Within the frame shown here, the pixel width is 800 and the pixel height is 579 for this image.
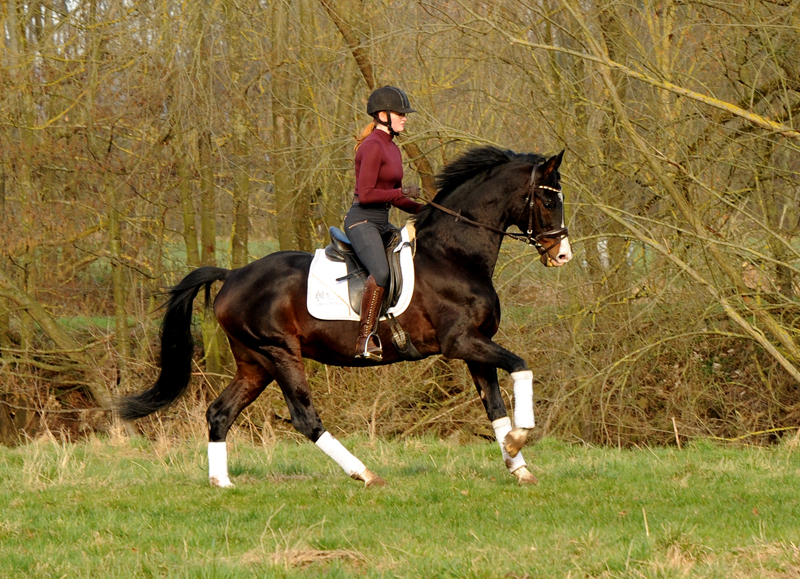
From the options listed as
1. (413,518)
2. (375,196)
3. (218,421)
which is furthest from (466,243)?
(218,421)

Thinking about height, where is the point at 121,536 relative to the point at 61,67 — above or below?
below

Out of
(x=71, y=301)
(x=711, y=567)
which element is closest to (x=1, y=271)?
(x=71, y=301)

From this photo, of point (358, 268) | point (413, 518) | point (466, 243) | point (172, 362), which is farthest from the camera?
point (172, 362)

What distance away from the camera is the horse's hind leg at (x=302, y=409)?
22.0 feet

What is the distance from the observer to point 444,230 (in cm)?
695

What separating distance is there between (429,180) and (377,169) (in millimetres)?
6059

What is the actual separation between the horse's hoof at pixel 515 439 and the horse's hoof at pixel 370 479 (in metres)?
0.94

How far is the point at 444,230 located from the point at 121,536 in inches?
125

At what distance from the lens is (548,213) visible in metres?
6.79

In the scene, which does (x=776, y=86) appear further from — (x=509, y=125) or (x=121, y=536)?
(x=121, y=536)

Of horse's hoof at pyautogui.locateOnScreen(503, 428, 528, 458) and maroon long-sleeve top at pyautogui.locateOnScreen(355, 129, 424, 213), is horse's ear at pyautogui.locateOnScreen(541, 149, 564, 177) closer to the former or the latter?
maroon long-sleeve top at pyautogui.locateOnScreen(355, 129, 424, 213)

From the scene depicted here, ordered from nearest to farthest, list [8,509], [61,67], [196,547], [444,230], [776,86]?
[196,547]
[8,509]
[444,230]
[776,86]
[61,67]

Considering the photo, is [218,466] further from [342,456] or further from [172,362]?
[172,362]

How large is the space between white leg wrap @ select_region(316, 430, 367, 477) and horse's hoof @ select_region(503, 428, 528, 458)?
106cm
